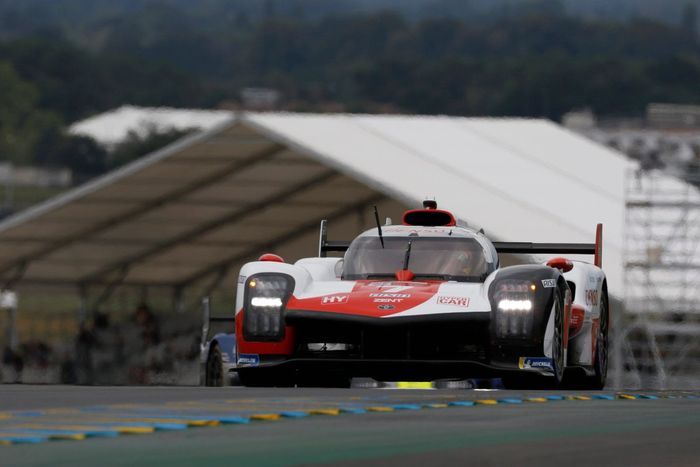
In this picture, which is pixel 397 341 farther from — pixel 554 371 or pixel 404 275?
pixel 404 275

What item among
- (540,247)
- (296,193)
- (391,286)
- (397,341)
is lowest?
(397,341)

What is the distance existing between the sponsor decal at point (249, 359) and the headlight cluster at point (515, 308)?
4.88 ft

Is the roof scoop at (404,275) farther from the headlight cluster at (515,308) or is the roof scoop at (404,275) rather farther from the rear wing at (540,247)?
the rear wing at (540,247)

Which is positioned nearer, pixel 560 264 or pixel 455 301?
pixel 455 301

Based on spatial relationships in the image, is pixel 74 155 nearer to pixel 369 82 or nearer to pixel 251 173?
pixel 369 82

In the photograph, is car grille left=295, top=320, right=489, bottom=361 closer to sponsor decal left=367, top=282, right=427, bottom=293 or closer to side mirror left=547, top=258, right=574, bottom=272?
sponsor decal left=367, top=282, right=427, bottom=293

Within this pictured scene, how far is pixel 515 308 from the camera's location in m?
11.6

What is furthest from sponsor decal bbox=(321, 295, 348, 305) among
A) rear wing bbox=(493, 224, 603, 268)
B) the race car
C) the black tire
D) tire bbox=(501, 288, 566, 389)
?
the black tire

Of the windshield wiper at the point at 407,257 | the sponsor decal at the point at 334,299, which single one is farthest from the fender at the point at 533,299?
the windshield wiper at the point at 407,257

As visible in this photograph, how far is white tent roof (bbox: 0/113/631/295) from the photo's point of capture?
2589 cm

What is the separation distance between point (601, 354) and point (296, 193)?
1660 cm

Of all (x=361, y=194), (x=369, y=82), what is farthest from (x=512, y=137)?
(x=369, y=82)

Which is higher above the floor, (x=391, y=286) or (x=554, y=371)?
(x=391, y=286)

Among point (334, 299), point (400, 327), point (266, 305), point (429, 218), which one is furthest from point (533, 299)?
point (429, 218)
